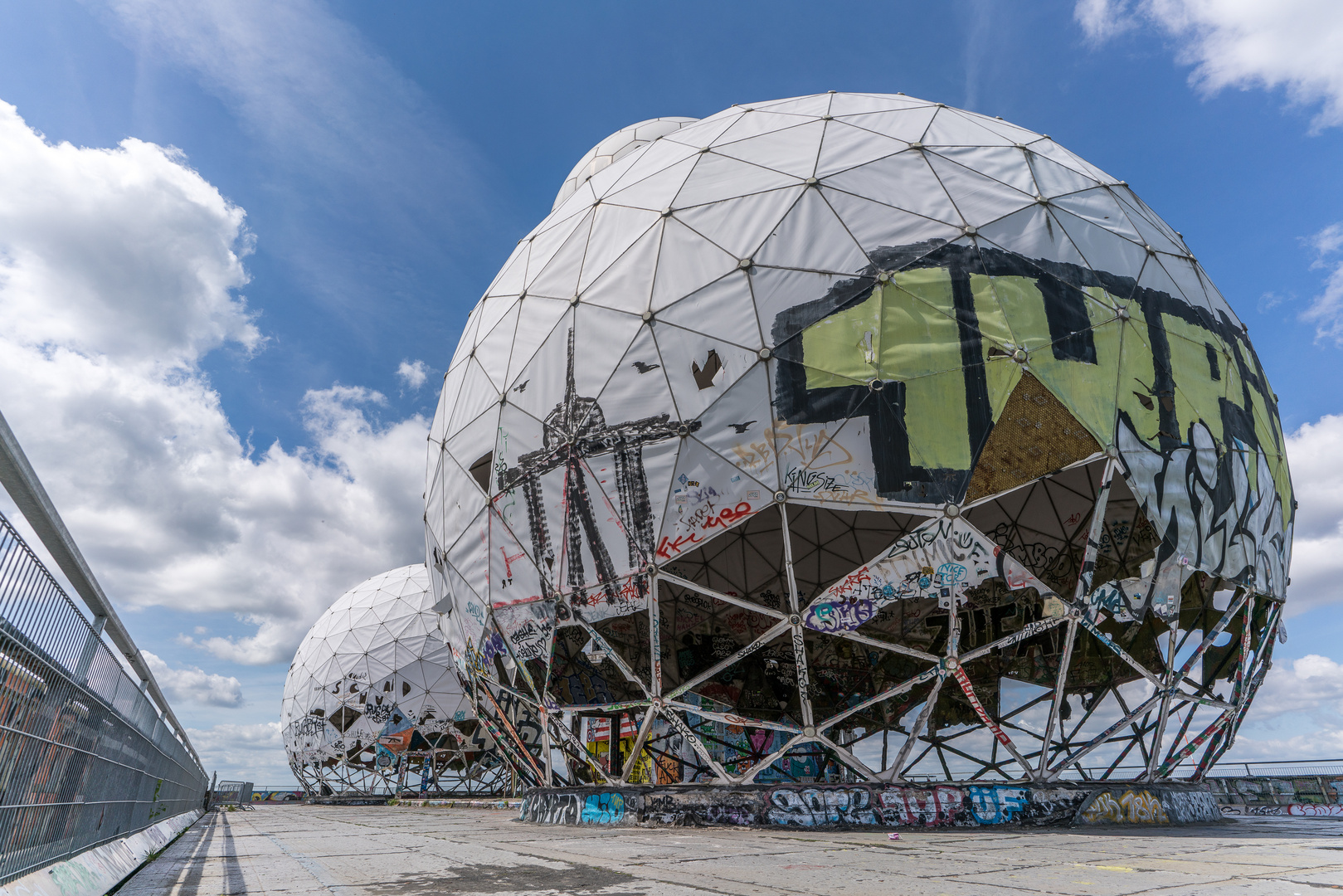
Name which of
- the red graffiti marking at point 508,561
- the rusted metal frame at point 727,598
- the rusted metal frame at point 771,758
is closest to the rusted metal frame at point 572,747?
the red graffiti marking at point 508,561

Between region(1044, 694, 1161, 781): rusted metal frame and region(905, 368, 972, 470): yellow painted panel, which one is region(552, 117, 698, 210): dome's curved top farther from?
region(1044, 694, 1161, 781): rusted metal frame

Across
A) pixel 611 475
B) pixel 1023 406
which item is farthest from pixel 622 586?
pixel 1023 406

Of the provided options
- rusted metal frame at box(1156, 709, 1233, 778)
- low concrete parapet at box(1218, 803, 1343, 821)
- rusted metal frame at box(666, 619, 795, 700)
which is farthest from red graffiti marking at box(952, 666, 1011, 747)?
low concrete parapet at box(1218, 803, 1343, 821)

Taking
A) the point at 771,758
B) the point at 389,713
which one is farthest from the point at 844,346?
the point at 389,713

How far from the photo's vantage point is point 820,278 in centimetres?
982

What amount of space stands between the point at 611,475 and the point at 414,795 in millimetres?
25450

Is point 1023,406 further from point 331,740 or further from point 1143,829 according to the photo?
point 331,740

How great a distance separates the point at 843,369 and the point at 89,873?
846cm

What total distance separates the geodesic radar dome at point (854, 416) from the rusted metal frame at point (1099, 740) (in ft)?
0.14

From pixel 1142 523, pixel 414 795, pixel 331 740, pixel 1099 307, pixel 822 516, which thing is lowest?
pixel 414 795

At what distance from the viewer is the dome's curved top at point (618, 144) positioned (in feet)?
62.1

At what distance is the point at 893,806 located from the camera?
8977 millimetres

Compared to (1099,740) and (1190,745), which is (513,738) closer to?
(1099,740)

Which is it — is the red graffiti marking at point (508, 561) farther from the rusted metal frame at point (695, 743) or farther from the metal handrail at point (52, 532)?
the metal handrail at point (52, 532)
